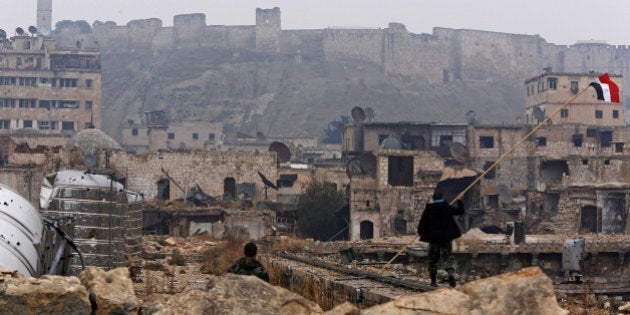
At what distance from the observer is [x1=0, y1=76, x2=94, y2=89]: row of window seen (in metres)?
92.4

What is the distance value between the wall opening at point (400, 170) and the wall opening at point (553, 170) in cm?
631

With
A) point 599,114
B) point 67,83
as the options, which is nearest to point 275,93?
point 67,83

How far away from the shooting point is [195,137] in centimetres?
9069

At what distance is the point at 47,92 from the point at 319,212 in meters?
51.8

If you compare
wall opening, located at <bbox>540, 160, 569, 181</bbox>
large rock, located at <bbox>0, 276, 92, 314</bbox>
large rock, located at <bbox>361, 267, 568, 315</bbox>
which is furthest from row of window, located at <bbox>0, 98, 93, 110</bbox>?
large rock, located at <bbox>361, 267, 568, 315</bbox>

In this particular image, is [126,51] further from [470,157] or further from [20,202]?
[20,202]

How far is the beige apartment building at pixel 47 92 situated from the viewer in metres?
91.5

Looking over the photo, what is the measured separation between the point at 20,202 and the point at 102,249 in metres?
6.60

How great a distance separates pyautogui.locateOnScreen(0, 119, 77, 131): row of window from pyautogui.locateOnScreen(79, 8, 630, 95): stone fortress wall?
4082 centimetres

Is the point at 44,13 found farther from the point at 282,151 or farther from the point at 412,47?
the point at 282,151

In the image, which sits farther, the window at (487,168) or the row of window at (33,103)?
the row of window at (33,103)

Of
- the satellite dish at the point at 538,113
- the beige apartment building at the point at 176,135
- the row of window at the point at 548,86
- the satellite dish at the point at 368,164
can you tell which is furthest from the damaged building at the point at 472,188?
the beige apartment building at the point at 176,135

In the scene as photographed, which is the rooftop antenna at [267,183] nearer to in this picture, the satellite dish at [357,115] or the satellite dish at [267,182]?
the satellite dish at [267,182]

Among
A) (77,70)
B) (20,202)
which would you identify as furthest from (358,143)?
(20,202)
